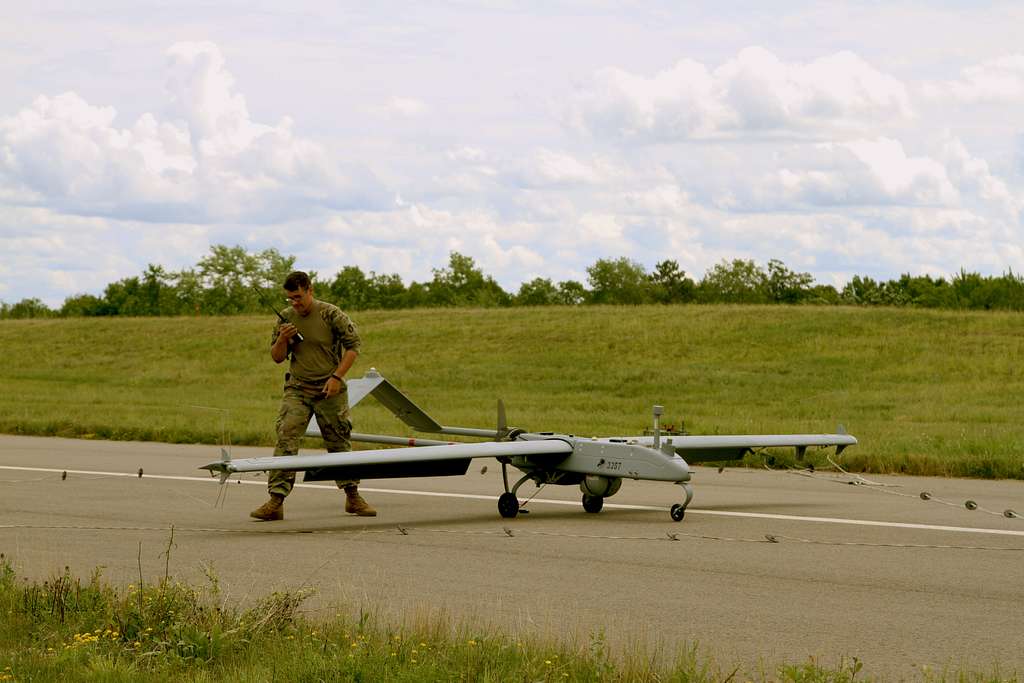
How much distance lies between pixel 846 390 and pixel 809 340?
971 centimetres

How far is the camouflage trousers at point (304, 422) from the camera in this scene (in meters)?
12.9

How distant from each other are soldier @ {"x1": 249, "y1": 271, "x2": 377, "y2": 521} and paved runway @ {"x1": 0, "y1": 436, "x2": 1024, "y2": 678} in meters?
0.75

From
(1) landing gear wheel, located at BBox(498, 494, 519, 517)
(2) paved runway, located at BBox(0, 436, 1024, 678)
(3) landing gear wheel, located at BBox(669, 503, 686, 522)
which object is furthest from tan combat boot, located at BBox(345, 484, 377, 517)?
(3) landing gear wheel, located at BBox(669, 503, 686, 522)

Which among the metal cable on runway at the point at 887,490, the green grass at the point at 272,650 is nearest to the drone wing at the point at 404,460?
the green grass at the point at 272,650

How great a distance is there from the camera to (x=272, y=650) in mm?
6945

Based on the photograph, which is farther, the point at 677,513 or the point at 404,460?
the point at 677,513

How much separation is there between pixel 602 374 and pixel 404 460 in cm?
3268

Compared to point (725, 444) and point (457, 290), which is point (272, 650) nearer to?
point (725, 444)

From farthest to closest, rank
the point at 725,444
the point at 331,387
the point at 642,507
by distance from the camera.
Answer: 1. the point at 725,444
2. the point at 642,507
3. the point at 331,387

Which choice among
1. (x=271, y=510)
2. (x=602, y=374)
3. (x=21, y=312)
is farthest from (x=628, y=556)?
(x=21, y=312)

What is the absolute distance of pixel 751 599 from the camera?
8984 mm

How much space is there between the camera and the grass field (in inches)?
1024

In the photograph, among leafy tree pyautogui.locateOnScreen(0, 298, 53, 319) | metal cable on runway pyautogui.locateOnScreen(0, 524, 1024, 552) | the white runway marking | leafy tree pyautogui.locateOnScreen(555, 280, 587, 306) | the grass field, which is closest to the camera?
metal cable on runway pyautogui.locateOnScreen(0, 524, 1024, 552)

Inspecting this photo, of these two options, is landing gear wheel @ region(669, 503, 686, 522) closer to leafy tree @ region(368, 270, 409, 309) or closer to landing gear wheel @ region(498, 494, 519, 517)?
landing gear wheel @ region(498, 494, 519, 517)
